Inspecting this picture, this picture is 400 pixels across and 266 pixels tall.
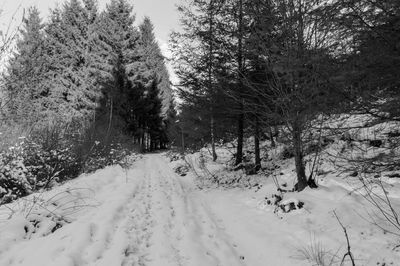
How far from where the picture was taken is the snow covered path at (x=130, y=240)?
404cm

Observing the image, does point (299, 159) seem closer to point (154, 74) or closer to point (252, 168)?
point (252, 168)

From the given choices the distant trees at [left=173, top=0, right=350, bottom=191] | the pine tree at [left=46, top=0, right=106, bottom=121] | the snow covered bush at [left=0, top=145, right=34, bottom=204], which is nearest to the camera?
the distant trees at [left=173, top=0, right=350, bottom=191]

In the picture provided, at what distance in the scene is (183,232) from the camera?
5.51 metres

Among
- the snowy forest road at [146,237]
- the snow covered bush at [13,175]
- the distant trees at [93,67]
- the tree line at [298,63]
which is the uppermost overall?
the distant trees at [93,67]

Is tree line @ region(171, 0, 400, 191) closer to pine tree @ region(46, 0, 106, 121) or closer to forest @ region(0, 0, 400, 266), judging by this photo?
forest @ region(0, 0, 400, 266)

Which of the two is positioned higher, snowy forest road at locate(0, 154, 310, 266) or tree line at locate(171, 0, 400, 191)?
tree line at locate(171, 0, 400, 191)

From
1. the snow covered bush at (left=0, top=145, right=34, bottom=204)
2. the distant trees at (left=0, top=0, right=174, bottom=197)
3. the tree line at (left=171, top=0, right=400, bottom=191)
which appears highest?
the distant trees at (left=0, top=0, right=174, bottom=197)

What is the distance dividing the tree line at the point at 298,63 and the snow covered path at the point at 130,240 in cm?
270

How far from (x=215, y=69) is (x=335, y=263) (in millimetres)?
8924

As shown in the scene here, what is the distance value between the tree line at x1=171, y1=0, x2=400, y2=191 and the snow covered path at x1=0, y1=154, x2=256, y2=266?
2.70 meters

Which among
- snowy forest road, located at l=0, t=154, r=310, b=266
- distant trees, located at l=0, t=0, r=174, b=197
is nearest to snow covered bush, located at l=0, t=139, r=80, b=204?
snowy forest road, located at l=0, t=154, r=310, b=266

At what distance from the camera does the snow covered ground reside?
419cm

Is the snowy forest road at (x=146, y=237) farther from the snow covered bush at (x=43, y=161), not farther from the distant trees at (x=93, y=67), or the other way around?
the distant trees at (x=93, y=67)

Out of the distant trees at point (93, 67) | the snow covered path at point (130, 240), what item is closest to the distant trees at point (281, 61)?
the snow covered path at point (130, 240)
